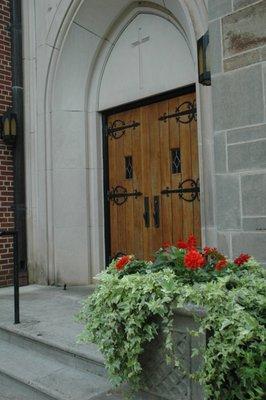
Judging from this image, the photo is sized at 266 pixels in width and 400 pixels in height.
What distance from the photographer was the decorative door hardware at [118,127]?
5591mm

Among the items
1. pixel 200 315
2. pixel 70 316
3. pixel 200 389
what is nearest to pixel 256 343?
pixel 200 315

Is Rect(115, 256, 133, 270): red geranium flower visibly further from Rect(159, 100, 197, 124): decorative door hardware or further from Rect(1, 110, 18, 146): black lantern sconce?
Rect(1, 110, 18, 146): black lantern sconce

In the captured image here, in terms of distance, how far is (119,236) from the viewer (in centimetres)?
575

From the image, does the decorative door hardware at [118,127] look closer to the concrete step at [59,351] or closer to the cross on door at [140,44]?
the cross on door at [140,44]

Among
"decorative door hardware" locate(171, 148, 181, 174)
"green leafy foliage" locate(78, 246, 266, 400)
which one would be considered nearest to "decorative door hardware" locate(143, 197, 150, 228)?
"decorative door hardware" locate(171, 148, 181, 174)

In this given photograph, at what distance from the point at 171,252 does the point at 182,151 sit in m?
2.62

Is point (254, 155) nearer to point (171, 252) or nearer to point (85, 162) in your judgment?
point (171, 252)

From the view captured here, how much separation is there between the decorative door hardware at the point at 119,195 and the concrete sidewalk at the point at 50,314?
123 cm

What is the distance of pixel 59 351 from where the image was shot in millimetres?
3189

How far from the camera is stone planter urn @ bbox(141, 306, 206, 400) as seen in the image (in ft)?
6.91

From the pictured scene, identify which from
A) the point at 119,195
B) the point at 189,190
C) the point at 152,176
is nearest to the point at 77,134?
the point at 119,195

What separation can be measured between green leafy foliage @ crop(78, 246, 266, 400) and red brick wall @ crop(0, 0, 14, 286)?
346 centimetres

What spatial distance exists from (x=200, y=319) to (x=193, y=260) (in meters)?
0.35

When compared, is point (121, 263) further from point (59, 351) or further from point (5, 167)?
point (5, 167)
